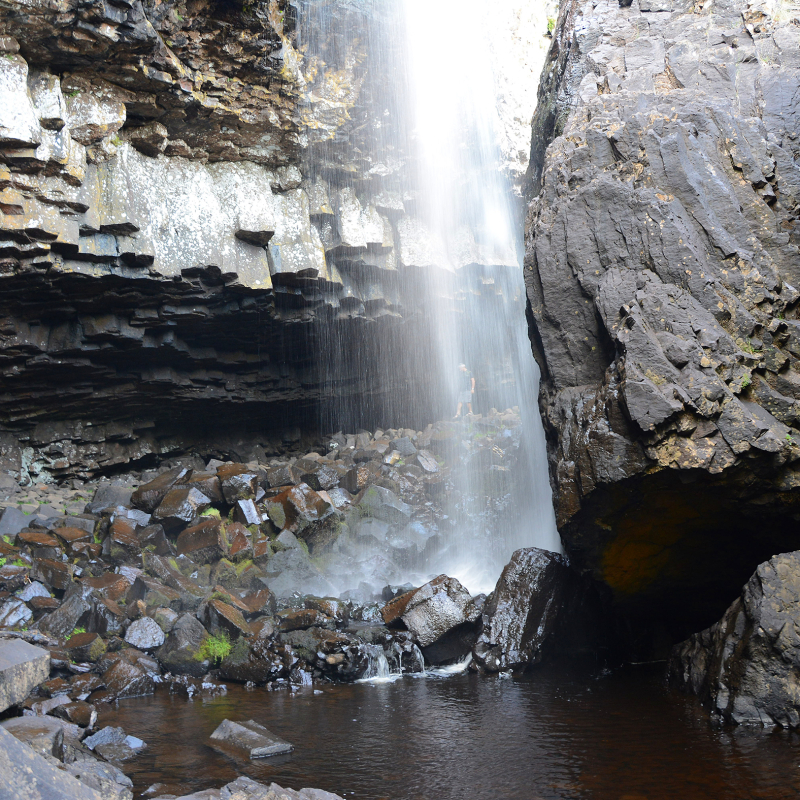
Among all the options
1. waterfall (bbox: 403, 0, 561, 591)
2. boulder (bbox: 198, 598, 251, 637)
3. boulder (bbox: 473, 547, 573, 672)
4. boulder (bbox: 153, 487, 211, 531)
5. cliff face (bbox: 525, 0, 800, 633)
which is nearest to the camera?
cliff face (bbox: 525, 0, 800, 633)

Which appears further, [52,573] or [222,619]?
[52,573]

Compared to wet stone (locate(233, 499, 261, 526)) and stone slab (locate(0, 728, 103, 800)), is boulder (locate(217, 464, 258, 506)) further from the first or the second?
stone slab (locate(0, 728, 103, 800))

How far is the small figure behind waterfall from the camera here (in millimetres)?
18031

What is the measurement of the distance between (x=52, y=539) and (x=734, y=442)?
919 centimetres

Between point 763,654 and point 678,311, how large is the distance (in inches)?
118

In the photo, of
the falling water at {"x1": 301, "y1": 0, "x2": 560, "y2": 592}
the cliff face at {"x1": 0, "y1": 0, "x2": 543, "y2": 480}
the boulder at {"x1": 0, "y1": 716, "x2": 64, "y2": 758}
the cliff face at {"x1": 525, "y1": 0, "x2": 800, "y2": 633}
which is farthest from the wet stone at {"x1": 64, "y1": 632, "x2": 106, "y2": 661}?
the cliff face at {"x1": 0, "y1": 0, "x2": 543, "y2": 480}

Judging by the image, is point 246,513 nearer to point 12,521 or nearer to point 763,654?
point 12,521

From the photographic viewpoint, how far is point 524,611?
7.30m

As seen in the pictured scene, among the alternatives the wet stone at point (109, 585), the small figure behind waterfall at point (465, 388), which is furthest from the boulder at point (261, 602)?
the small figure behind waterfall at point (465, 388)

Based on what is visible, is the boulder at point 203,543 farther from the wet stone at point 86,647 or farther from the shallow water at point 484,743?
the shallow water at point 484,743

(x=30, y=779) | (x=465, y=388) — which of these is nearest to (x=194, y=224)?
(x=465, y=388)

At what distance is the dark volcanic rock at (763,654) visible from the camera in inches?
193

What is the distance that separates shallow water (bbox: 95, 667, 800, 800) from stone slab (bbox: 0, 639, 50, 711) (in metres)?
1.19

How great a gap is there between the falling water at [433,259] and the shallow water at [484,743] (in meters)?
4.06
